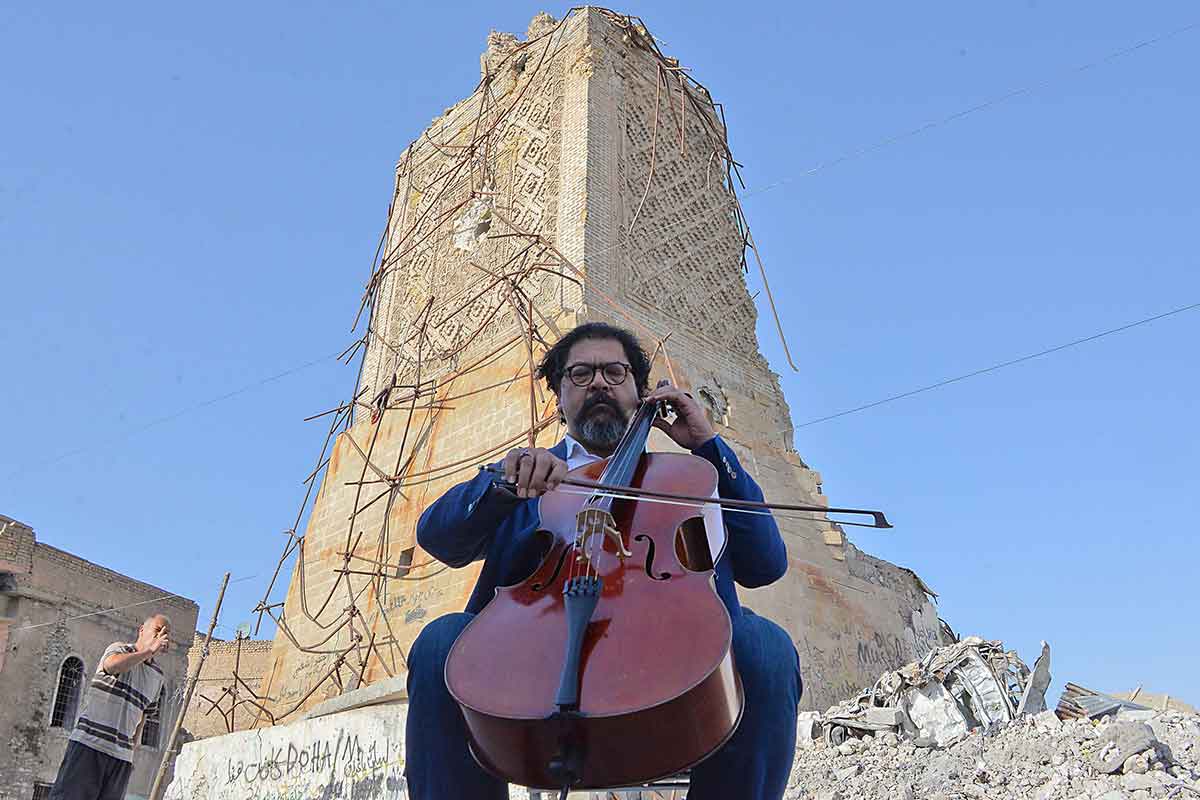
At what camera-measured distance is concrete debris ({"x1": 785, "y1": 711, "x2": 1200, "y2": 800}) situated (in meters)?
4.34

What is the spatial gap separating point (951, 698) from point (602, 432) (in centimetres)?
407

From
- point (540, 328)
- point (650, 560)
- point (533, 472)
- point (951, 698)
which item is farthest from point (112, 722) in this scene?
point (540, 328)

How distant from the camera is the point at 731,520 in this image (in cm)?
228

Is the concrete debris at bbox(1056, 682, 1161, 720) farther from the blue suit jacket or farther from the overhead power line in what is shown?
the overhead power line

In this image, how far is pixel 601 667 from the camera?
1.64 meters

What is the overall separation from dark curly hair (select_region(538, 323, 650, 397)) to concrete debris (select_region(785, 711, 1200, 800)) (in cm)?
296

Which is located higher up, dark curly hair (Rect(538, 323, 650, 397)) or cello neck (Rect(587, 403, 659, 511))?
dark curly hair (Rect(538, 323, 650, 397))

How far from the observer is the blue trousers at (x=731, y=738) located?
6.20 ft

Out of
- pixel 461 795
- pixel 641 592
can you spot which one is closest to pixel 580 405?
pixel 641 592

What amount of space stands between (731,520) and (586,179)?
6.77m

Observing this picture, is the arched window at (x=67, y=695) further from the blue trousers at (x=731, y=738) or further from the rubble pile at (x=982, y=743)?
the blue trousers at (x=731, y=738)

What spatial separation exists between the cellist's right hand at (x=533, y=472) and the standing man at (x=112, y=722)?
2.56 meters

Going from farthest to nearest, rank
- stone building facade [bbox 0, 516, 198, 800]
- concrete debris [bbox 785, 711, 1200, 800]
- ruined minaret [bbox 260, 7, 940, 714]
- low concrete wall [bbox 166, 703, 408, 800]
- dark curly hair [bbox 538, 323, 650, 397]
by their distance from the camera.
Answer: stone building facade [bbox 0, 516, 198, 800] → ruined minaret [bbox 260, 7, 940, 714] → low concrete wall [bbox 166, 703, 408, 800] → concrete debris [bbox 785, 711, 1200, 800] → dark curly hair [bbox 538, 323, 650, 397]

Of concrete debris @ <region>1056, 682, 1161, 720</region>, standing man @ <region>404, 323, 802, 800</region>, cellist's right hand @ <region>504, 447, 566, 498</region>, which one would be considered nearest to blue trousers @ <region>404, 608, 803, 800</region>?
standing man @ <region>404, 323, 802, 800</region>
